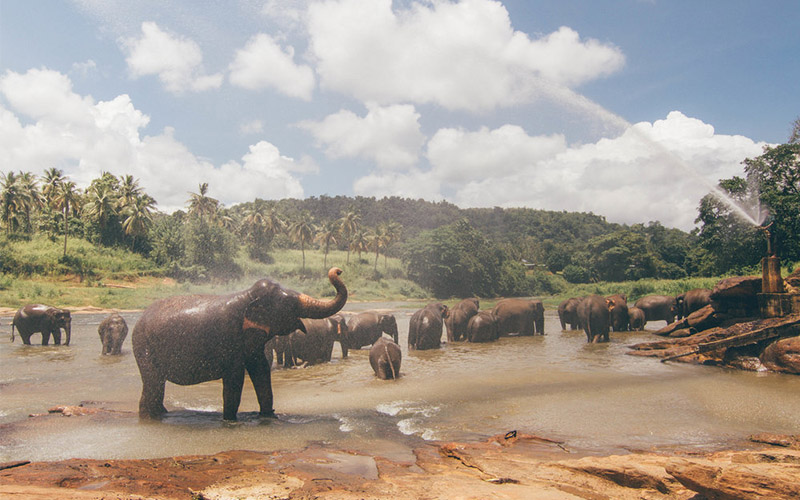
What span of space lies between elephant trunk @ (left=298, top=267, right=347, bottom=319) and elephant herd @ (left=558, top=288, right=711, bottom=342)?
1641cm

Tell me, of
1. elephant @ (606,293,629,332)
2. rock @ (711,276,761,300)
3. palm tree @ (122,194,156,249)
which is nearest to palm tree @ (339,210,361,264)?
palm tree @ (122,194,156,249)

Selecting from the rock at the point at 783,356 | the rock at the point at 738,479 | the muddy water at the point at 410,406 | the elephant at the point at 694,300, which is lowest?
the muddy water at the point at 410,406

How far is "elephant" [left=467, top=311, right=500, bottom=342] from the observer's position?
22.6 metres

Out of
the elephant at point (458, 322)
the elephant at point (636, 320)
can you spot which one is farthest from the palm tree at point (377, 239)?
the elephant at point (458, 322)

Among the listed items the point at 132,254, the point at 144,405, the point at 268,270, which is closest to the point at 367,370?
the point at 144,405

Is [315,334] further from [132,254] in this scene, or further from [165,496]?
[132,254]

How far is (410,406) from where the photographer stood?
1055 centimetres

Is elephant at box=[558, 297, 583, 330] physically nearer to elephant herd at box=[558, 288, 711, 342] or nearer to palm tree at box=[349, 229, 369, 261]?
elephant herd at box=[558, 288, 711, 342]

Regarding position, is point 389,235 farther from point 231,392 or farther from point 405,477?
point 405,477

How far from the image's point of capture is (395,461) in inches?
259

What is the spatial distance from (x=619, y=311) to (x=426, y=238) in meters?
48.4

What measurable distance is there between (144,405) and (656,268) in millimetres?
84825

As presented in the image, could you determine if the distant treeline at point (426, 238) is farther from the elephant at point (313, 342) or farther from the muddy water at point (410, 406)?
the elephant at point (313, 342)

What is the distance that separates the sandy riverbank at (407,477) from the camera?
4531 mm
